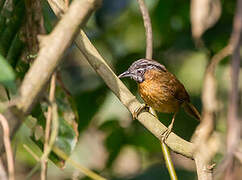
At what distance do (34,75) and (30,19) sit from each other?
1.17 metres

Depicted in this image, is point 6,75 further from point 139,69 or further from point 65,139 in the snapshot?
point 139,69

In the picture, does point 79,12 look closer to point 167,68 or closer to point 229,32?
point 229,32

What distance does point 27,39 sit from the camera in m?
2.49

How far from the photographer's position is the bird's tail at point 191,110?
4207 mm

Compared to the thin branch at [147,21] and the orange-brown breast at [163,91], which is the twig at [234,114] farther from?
the orange-brown breast at [163,91]

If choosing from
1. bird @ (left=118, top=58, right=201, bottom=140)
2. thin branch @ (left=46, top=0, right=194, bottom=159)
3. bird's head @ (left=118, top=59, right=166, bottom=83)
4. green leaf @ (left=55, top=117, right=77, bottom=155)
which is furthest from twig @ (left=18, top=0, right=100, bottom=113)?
bird @ (left=118, top=58, right=201, bottom=140)

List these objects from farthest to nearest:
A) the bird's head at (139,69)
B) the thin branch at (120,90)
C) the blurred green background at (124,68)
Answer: the bird's head at (139,69), the blurred green background at (124,68), the thin branch at (120,90)

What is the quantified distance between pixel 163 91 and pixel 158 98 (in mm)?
175

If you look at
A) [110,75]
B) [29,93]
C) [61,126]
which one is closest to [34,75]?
[29,93]

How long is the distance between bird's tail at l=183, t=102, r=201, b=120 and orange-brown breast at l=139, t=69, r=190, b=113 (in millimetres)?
50

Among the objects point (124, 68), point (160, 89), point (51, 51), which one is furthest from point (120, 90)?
point (160, 89)

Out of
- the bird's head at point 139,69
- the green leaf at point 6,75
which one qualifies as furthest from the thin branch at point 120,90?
the bird's head at point 139,69

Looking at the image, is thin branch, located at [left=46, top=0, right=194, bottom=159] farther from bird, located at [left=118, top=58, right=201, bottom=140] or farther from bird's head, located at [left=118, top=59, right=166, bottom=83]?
bird, located at [left=118, top=58, right=201, bottom=140]

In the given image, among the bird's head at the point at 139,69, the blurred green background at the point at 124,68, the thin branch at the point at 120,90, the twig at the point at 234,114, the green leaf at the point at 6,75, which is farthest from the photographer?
the bird's head at the point at 139,69
